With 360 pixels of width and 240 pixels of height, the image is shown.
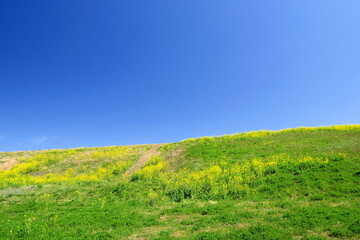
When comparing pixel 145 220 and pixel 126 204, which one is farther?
pixel 126 204

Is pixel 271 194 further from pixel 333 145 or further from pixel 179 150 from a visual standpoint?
pixel 179 150

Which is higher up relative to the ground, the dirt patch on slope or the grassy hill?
the dirt patch on slope

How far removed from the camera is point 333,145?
2722 centimetres

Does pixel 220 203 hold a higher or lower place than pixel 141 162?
lower

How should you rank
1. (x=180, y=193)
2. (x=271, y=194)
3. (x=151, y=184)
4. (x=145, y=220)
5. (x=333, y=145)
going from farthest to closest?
(x=333, y=145) → (x=151, y=184) → (x=180, y=193) → (x=271, y=194) → (x=145, y=220)

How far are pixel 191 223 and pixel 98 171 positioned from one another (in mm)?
29070

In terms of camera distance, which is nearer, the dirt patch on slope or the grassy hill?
the grassy hill

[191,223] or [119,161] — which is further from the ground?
[119,161]

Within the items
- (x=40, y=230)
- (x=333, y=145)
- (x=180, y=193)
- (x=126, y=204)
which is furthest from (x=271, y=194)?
(x=333, y=145)

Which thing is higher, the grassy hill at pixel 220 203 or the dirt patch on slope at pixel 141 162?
the dirt patch on slope at pixel 141 162

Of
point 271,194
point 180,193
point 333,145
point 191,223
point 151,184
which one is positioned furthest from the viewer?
point 333,145

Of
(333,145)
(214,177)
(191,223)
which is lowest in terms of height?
(191,223)

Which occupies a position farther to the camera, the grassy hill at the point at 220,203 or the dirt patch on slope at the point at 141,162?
the dirt patch on slope at the point at 141,162

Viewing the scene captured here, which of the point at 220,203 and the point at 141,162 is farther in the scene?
the point at 141,162
